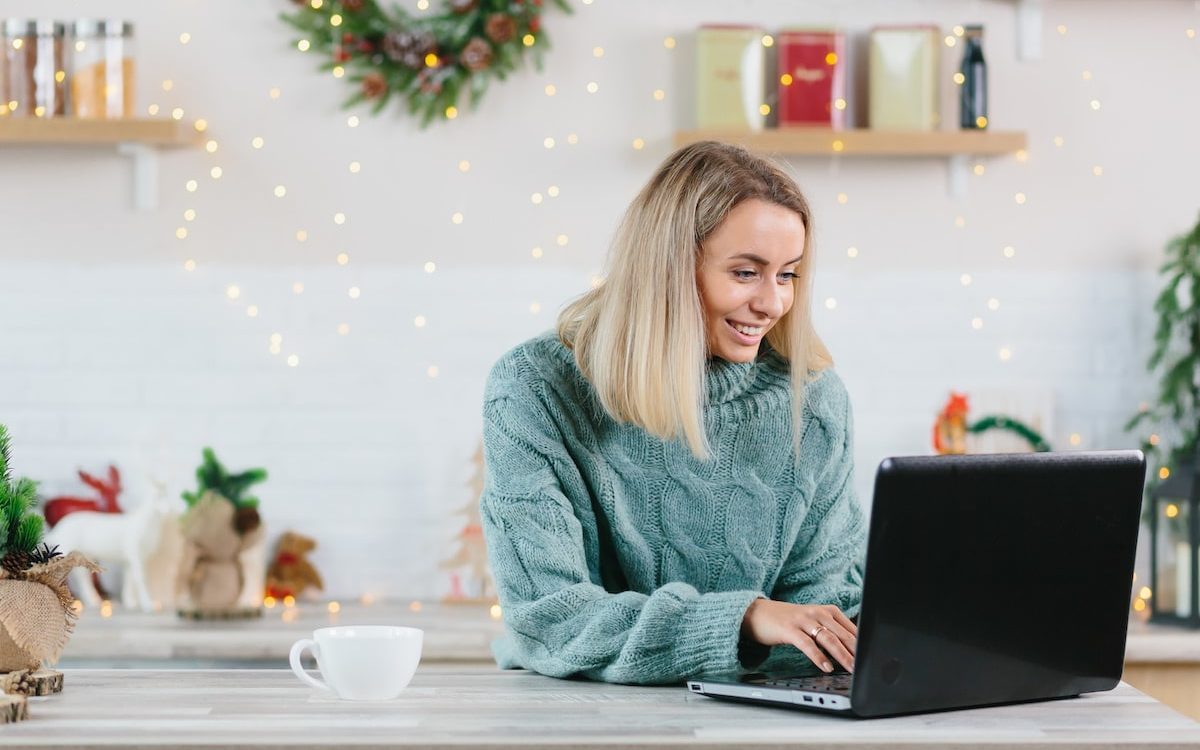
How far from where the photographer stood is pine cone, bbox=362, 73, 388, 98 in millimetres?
3234

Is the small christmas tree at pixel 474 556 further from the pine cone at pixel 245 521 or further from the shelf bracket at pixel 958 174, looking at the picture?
the shelf bracket at pixel 958 174

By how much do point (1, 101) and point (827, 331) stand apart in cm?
191

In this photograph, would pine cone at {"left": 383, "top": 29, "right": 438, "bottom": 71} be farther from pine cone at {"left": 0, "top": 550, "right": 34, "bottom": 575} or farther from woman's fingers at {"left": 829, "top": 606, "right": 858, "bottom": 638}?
woman's fingers at {"left": 829, "top": 606, "right": 858, "bottom": 638}

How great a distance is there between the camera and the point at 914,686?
4.33 ft

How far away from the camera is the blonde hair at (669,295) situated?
1729mm

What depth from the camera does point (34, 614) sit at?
145 cm

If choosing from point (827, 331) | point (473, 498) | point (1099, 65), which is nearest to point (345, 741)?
point (473, 498)

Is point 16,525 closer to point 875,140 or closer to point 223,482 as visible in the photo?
point 223,482

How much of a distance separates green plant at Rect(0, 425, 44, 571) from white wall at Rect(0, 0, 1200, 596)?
1780mm

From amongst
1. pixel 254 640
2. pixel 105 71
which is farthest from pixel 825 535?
pixel 105 71

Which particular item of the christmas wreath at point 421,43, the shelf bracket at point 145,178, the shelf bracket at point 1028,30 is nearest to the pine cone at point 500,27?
the christmas wreath at point 421,43

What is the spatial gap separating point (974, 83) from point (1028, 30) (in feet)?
0.69

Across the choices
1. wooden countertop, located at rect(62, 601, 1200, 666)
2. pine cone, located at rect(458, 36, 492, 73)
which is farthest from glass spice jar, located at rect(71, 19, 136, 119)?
wooden countertop, located at rect(62, 601, 1200, 666)

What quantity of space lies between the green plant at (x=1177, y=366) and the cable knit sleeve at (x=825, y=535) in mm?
1422
